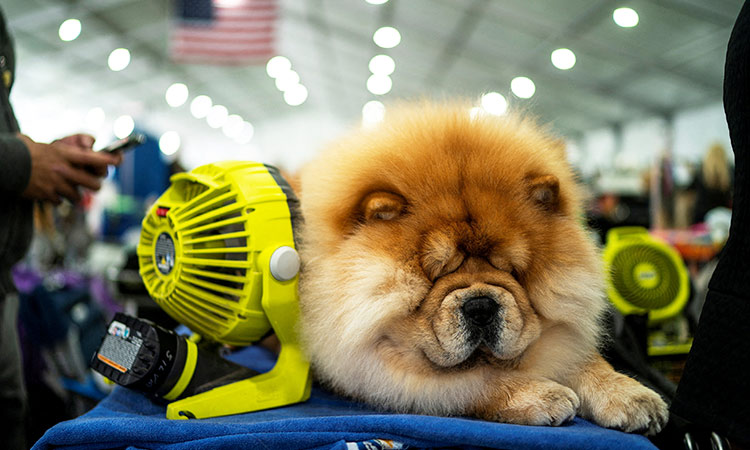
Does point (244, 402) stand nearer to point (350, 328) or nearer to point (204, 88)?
point (350, 328)

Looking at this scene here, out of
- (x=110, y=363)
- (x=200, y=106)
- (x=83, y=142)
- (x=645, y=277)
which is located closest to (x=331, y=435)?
(x=110, y=363)

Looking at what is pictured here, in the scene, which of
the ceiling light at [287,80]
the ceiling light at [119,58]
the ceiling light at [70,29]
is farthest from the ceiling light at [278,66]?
the ceiling light at [70,29]

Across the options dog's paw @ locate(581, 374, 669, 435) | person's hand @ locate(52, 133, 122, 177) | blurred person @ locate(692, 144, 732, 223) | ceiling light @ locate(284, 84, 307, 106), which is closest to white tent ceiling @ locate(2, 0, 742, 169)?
ceiling light @ locate(284, 84, 307, 106)

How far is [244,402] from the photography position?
0.89 meters

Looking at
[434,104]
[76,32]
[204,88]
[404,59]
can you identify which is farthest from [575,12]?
[204,88]

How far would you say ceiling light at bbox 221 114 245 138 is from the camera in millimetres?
12812

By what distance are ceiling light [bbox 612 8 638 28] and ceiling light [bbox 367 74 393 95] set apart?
381 cm

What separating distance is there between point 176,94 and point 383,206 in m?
9.90

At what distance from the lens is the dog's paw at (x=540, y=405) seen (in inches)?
30.1

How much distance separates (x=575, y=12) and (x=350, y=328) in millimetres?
4840

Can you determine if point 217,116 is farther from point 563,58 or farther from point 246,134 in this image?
point 563,58

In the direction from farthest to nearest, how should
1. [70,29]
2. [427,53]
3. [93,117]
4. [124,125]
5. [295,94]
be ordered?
[295,94] < [93,117] < [124,125] < [427,53] < [70,29]

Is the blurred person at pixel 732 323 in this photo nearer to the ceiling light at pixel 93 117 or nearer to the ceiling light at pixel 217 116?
the ceiling light at pixel 93 117

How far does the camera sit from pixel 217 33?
15.4ft
